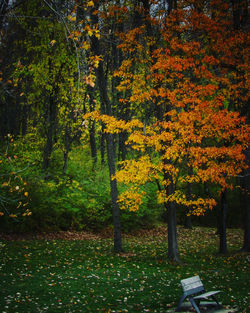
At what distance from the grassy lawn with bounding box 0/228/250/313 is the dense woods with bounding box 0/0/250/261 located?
107cm

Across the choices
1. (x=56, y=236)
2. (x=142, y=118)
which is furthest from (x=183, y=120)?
(x=56, y=236)

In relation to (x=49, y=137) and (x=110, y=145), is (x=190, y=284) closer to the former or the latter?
(x=110, y=145)

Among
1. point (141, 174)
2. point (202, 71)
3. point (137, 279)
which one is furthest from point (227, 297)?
point (202, 71)

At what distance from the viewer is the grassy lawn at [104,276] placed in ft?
21.1

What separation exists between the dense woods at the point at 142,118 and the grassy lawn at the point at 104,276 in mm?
1065

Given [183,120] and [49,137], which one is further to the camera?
[49,137]

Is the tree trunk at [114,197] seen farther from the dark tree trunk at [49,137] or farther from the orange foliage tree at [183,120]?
the dark tree trunk at [49,137]

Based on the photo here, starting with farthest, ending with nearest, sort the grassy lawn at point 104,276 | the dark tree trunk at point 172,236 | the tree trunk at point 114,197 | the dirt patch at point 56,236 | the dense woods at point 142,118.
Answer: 1. the dirt patch at point 56,236
2. the tree trunk at point 114,197
3. the dark tree trunk at point 172,236
4. the dense woods at point 142,118
5. the grassy lawn at point 104,276

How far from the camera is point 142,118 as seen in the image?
47.5ft

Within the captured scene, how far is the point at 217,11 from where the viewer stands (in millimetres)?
13016

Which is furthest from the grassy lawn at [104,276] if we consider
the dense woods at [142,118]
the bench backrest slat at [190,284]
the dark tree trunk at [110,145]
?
the dense woods at [142,118]

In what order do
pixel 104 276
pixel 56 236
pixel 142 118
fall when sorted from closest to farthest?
pixel 104 276 → pixel 142 118 → pixel 56 236

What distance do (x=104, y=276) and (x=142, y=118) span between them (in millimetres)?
7741

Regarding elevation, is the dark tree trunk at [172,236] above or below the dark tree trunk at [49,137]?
below
